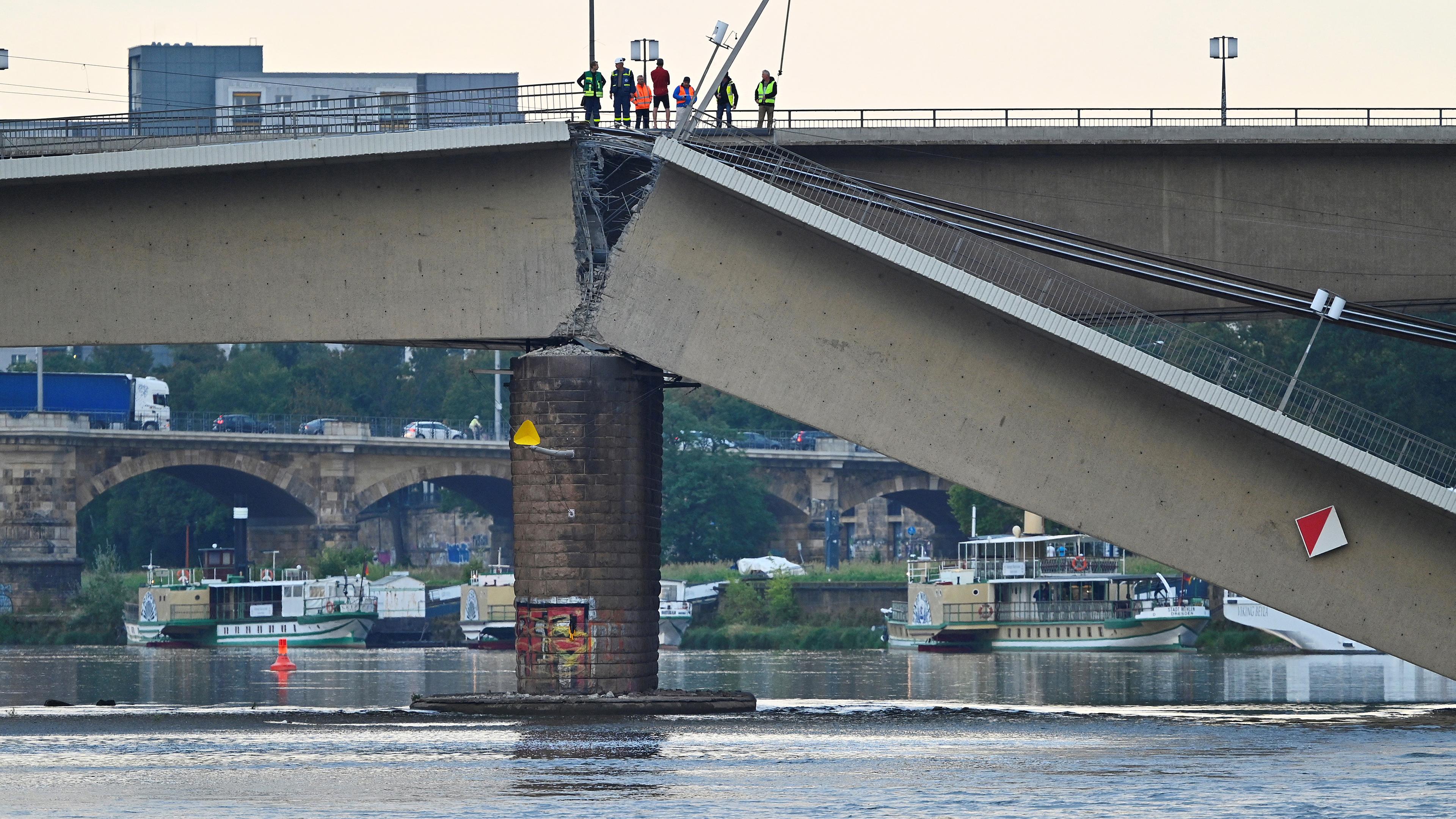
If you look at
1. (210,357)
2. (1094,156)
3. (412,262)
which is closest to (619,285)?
(412,262)

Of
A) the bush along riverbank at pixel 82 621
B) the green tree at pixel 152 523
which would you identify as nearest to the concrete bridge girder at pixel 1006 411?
the bush along riverbank at pixel 82 621

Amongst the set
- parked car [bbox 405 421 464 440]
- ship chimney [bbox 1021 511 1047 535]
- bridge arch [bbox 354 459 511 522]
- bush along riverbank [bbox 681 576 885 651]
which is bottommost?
bush along riverbank [bbox 681 576 885 651]

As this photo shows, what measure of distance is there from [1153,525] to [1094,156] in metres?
6.97

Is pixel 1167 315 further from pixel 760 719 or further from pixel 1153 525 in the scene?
pixel 760 719

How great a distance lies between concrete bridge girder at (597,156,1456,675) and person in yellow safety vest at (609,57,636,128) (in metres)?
1.72

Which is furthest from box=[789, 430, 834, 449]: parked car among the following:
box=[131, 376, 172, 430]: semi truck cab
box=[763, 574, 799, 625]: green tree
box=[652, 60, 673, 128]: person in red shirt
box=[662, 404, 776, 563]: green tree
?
box=[652, 60, 673, 128]: person in red shirt

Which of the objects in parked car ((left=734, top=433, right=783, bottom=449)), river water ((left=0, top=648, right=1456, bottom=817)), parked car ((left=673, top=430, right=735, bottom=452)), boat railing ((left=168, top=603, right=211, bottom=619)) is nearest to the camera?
river water ((left=0, top=648, right=1456, bottom=817))

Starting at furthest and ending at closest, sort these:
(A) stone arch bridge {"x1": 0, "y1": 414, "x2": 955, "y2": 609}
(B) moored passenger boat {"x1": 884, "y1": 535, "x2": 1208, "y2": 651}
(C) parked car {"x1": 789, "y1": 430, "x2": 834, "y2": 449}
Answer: (C) parked car {"x1": 789, "y1": 430, "x2": 834, "y2": 449} → (A) stone arch bridge {"x1": 0, "y1": 414, "x2": 955, "y2": 609} → (B) moored passenger boat {"x1": 884, "y1": 535, "x2": 1208, "y2": 651}

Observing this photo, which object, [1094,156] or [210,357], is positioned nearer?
[1094,156]

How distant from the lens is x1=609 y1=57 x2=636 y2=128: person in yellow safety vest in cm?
3900

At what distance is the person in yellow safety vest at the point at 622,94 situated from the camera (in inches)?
1535

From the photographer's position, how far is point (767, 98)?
39219mm

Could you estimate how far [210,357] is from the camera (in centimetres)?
14800

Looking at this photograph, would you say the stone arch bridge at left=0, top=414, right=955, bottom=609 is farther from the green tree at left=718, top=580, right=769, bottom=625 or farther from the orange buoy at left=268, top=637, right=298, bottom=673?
the orange buoy at left=268, top=637, right=298, bottom=673
